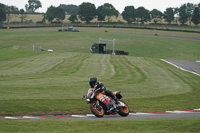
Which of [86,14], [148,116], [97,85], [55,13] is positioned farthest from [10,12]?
[148,116]

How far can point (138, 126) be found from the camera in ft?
36.8

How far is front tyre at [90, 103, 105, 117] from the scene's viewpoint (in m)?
13.4

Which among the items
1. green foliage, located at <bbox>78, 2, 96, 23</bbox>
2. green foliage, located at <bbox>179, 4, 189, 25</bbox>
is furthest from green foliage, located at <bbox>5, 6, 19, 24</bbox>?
green foliage, located at <bbox>179, 4, 189, 25</bbox>

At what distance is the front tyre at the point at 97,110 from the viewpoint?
13350mm

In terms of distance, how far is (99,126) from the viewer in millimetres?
11164

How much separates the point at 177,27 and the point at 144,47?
224 ft

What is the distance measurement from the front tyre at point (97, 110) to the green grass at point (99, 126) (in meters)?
1.17

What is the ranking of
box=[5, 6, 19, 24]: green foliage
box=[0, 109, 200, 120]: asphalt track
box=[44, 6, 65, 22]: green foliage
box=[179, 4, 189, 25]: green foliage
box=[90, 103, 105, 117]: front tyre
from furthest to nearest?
box=[44, 6, 65, 22]: green foliage
box=[5, 6, 19, 24]: green foliage
box=[179, 4, 189, 25]: green foliage
box=[0, 109, 200, 120]: asphalt track
box=[90, 103, 105, 117]: front tyre

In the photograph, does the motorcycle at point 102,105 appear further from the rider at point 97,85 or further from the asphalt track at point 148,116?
the asphalt track at point 148,116

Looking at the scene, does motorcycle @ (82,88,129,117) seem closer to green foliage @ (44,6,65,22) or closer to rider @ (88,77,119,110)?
rider @ (88,77,119,110)

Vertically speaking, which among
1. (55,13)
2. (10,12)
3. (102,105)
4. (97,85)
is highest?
(10,12)

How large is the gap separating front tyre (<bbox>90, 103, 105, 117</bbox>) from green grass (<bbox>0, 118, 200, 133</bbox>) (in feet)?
3.85

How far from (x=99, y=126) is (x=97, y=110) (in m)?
2.44

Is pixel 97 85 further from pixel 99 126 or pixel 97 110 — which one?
pixel 99 126
